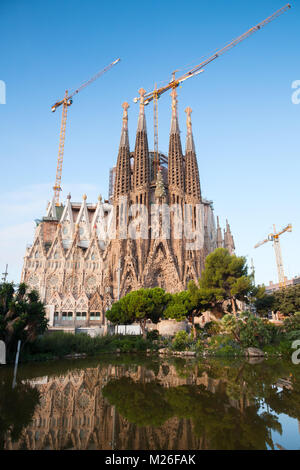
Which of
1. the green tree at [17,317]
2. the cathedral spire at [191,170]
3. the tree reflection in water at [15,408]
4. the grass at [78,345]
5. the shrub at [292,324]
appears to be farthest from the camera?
the cathedral spire at [191,170]

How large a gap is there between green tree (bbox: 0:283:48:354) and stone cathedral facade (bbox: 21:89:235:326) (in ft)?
63.7

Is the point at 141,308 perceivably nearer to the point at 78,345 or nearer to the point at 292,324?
the point at 78,345

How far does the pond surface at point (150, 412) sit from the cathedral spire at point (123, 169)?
3258 cm

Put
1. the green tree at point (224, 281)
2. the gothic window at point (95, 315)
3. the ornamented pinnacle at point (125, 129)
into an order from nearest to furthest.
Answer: the green tree at point (224, 281), the gothic window at point (95, 315), the ornamented pinnacle at point (125, 129)

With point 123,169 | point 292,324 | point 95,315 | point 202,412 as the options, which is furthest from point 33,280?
point 202,412

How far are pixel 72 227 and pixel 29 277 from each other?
11.6 meters

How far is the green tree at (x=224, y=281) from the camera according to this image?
939 inches

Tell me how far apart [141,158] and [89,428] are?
39694mm

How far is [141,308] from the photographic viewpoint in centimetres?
2230

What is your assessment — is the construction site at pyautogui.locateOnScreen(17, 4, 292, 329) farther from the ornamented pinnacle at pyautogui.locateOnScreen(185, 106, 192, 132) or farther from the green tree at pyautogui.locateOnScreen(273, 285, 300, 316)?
the green tree at pyautogui.locateOnScreen(273, 285, 300, 316)

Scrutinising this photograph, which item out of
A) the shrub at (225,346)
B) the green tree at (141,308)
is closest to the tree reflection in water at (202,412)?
Answer: the shrub at (225,346)

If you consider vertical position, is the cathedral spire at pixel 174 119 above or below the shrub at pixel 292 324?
above

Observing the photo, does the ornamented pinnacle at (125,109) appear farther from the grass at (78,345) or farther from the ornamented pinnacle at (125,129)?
the grass at (78,345)

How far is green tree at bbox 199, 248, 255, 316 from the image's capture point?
78.3ft
